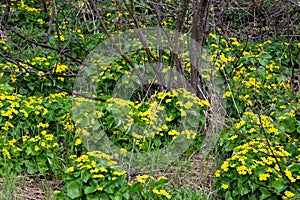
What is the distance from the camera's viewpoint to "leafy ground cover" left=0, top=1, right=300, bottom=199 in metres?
3.44

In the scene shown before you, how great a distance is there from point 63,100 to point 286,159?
1.95 meters

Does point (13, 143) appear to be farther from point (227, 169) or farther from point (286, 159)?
point (286, 159)

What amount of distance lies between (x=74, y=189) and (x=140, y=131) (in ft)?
2.97

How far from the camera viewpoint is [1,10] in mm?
5988

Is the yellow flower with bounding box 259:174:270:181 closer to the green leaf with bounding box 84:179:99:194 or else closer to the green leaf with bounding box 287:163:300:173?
the green leaf with bounding box 287:163:300:173

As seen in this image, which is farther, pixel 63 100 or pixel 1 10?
pixel 1 10

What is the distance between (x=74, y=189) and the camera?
3.39 meters

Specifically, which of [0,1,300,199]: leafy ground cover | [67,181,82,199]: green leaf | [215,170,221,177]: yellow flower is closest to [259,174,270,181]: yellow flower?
[0,1,300,199]: leafy ground cover

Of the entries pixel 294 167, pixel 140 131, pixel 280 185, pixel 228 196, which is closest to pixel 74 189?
pixel 140 131

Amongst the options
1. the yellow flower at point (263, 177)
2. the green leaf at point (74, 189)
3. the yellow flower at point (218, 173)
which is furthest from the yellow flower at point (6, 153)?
the yellow flower at point (263, 177)

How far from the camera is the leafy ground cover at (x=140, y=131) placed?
3441 mm

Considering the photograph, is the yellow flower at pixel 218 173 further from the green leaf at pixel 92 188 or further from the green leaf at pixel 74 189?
the green leaf at pixel 74 189

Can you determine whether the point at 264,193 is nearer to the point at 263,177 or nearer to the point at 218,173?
the point at 263,177

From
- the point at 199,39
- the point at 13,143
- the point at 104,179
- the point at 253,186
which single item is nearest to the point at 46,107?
the point at 13,143
